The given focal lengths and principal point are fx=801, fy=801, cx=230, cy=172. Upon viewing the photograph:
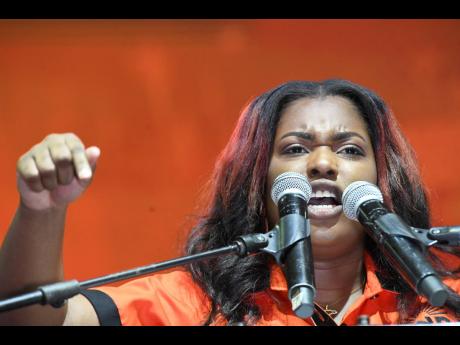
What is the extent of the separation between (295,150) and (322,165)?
0.21 metres

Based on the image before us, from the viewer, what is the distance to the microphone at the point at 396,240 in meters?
1.71

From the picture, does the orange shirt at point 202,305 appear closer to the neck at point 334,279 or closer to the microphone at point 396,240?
the neck at point 334,279

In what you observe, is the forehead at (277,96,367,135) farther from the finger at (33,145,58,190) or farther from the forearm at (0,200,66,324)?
the finger at (33,145,58,190)

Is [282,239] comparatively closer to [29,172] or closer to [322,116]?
[29,172]

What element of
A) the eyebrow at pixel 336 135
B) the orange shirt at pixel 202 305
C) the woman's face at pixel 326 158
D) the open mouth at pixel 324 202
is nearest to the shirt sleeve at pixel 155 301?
the orange shirt at pixel 202 305

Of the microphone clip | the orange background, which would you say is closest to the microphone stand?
the microphone clip

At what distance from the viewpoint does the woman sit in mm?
2615

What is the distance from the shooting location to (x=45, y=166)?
1.78 meters

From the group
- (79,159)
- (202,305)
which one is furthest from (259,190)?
(79,159)

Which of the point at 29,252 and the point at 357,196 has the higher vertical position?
the point at 357,196

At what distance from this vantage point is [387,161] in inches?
116

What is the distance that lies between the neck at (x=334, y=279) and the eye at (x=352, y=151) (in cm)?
34

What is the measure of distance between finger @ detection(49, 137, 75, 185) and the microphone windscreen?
73cm
